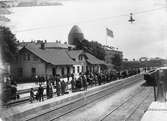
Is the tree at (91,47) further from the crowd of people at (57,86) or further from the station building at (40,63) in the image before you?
the crowd of people at (57,86)

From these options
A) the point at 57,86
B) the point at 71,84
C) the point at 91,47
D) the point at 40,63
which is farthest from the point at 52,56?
the point at 91,47

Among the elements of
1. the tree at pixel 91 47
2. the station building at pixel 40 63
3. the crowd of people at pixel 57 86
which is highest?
the tree at pixel 91 47

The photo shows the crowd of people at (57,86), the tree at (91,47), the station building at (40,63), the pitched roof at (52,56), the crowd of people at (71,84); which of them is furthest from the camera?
the tree at (91,47)

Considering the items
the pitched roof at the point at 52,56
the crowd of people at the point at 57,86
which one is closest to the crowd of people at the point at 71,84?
the crowd of people at the point at 57,86

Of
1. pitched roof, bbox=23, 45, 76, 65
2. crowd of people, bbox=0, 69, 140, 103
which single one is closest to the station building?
pitched roof, bbox=23, 45, 76, 65

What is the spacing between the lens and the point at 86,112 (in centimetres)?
1438

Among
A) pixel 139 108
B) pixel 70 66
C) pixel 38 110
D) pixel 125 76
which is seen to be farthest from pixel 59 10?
pixel 70 66

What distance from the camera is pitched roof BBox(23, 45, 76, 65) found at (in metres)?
Result: 43.2

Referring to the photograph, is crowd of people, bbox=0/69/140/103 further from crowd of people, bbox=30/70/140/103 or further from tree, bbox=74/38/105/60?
tree, bbox=74/38/105/60

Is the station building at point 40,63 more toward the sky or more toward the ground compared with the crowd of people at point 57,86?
more toward the sky

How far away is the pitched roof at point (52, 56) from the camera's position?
43.2m

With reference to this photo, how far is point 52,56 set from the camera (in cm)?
4634

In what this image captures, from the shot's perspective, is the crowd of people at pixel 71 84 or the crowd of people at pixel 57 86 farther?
the crowd of people at pixel 71 84

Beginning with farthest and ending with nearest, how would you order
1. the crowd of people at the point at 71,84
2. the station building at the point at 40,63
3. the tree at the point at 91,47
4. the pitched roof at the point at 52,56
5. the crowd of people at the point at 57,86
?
the tree at the point at 91,47 → the pitched roof at the point at 52,56 → the station building at the point at 40,63 → the crowd of people at the point at 71,84 → the crowd of people at the point at 57,86
